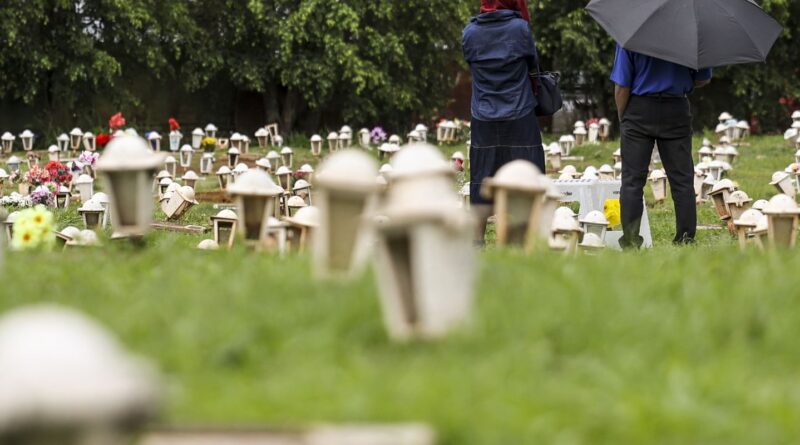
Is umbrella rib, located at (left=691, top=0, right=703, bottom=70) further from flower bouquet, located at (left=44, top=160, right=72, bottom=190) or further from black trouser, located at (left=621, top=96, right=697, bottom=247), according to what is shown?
flower bouquet, located at (left=44, top=160, right=72, bottom=190)

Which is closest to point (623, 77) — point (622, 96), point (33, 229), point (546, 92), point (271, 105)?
point (622, 96)

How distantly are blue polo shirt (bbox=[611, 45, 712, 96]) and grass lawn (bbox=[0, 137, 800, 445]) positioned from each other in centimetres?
364

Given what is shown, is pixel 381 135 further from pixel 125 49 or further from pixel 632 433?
pixel 632 433

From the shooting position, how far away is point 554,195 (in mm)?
5746

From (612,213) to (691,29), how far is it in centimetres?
208

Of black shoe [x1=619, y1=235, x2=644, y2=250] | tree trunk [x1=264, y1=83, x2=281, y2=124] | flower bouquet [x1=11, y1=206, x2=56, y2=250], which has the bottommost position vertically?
black shoe [x1=619, y1=235, x2=644, y2=250]

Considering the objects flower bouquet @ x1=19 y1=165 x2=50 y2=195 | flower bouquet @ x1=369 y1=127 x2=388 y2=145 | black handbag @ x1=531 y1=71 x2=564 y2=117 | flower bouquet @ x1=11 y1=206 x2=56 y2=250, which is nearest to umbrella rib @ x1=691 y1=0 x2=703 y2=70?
black handbag @ x1=531 y1=71 x2=564 y2=117

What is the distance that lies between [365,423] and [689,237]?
6131 mm

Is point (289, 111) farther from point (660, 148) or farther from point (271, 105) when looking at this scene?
point (660, 148)

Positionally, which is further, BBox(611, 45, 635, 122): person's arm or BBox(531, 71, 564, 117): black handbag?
BBox(531, 71, 564, 117): black handbag

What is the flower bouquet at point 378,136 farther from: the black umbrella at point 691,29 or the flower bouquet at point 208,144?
the black umbrella at point 691,29

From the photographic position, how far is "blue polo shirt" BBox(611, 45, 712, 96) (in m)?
8.64

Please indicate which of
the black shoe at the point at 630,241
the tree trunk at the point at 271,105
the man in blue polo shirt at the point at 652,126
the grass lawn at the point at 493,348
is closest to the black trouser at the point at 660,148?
the man in blue polo shirt at the point at 652,126

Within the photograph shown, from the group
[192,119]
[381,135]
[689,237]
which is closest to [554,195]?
[689,237]
